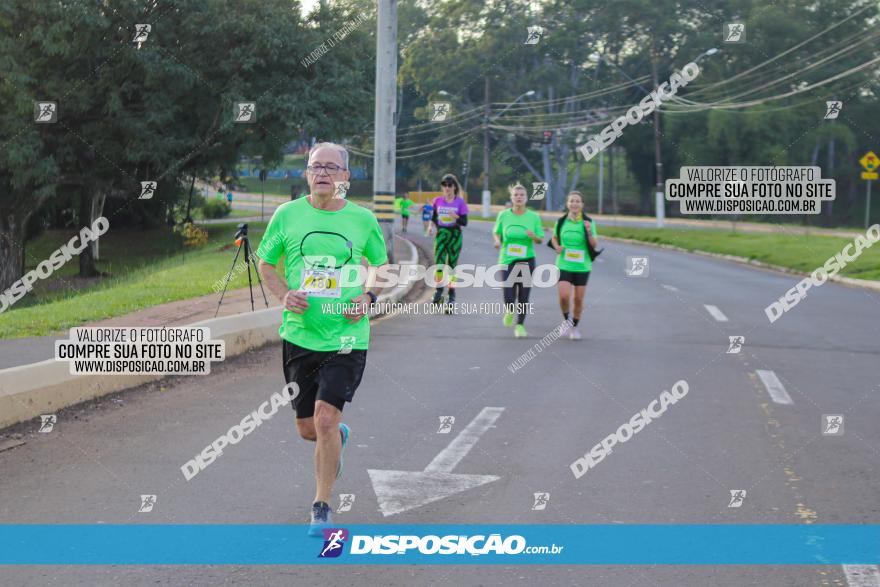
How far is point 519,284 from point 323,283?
345 inches

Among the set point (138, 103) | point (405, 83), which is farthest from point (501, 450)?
point (405, 83)

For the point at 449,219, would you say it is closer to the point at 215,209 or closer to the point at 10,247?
the point at 10,247

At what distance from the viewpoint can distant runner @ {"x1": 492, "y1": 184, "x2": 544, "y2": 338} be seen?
14.5 meters

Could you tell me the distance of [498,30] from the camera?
69.5m

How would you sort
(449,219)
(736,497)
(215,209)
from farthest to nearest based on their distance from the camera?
(215,209)
(449,219)
(736,497)

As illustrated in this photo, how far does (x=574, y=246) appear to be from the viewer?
14.7 metres

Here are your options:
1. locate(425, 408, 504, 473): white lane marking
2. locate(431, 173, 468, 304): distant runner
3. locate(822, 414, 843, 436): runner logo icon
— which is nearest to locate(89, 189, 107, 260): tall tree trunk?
locate(431, 173, 468, 304): distant runner

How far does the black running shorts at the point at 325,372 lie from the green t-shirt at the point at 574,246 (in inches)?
341

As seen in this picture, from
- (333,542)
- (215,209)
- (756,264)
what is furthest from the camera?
(215,209)

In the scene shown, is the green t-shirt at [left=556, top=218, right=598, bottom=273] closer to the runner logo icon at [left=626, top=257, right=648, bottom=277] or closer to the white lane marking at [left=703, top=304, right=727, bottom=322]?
the white lane marking at [left=703, top=304, right=727, bottom=322]

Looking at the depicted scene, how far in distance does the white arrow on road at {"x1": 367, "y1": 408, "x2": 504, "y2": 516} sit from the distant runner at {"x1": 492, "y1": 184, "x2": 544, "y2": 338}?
647 centimetres

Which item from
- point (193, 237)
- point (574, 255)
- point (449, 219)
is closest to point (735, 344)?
point (574, 255)

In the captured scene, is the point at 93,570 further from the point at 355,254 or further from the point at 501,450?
the point at 501,450

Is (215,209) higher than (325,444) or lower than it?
higher
